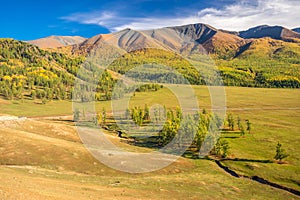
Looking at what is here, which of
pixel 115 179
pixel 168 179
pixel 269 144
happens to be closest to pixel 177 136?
pixel 269 144

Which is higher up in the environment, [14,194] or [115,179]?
[14,194]

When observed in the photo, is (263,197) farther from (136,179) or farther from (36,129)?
(36,129)

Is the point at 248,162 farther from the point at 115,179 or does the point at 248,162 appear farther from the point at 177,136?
the point at 115,179

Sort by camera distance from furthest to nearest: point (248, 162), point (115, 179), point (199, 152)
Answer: point (199, 152) → point (248, 162) → point (115, 179)

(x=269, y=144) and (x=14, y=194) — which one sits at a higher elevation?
(x=14, y=194)

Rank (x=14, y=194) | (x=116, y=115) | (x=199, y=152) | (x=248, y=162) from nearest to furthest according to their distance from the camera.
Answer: (x=14, y=194)
(x=248, y=162)
(x=199, y=152)
(x=116, y=115)

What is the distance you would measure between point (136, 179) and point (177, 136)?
53817 millimetres

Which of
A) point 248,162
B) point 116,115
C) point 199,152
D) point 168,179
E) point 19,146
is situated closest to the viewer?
point 168,179

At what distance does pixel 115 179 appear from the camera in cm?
5900

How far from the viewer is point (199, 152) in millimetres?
100875

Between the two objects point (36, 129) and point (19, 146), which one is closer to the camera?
point (19, 146)

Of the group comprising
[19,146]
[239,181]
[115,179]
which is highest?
[19,146]

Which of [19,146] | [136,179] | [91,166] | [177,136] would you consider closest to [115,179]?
[136,179]

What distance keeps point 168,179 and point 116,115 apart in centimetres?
12384
